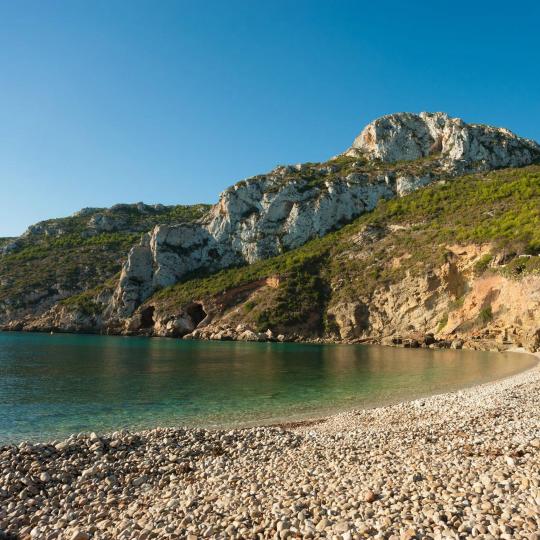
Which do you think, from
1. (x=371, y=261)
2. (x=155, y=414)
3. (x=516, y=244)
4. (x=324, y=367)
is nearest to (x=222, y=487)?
(x=155, y=414)

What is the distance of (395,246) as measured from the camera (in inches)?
2953

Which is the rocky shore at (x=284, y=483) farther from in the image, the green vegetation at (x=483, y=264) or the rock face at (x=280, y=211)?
the rock face at (x=280, y=211)

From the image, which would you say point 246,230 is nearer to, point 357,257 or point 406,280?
point 357,257

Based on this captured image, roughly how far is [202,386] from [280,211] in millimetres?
74213

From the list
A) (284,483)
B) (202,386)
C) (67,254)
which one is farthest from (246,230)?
(284,483)

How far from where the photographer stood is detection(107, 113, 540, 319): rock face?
9481 centimetres

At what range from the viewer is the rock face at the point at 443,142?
9769cm

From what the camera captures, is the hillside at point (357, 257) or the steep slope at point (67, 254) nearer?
the hillside at point (357, 257)

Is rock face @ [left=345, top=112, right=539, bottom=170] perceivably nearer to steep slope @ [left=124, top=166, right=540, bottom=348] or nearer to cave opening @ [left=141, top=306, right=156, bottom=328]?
steep slope @ [left=124, top=166, right=540, bottom=348]

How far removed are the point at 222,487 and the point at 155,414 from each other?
433 inches

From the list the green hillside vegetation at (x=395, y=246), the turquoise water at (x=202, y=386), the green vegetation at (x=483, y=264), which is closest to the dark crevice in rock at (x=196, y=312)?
the green hillside vegetation at (x=395, y=246)

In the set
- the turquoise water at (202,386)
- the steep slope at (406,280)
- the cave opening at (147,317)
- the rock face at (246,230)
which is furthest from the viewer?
the rock face at (246,230)

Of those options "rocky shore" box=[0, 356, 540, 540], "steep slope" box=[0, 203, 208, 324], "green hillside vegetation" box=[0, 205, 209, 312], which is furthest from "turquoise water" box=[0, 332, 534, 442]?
"green hillside vegetation" box=[0, 205, 209, 312]

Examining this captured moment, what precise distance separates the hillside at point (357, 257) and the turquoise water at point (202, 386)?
749 inches
